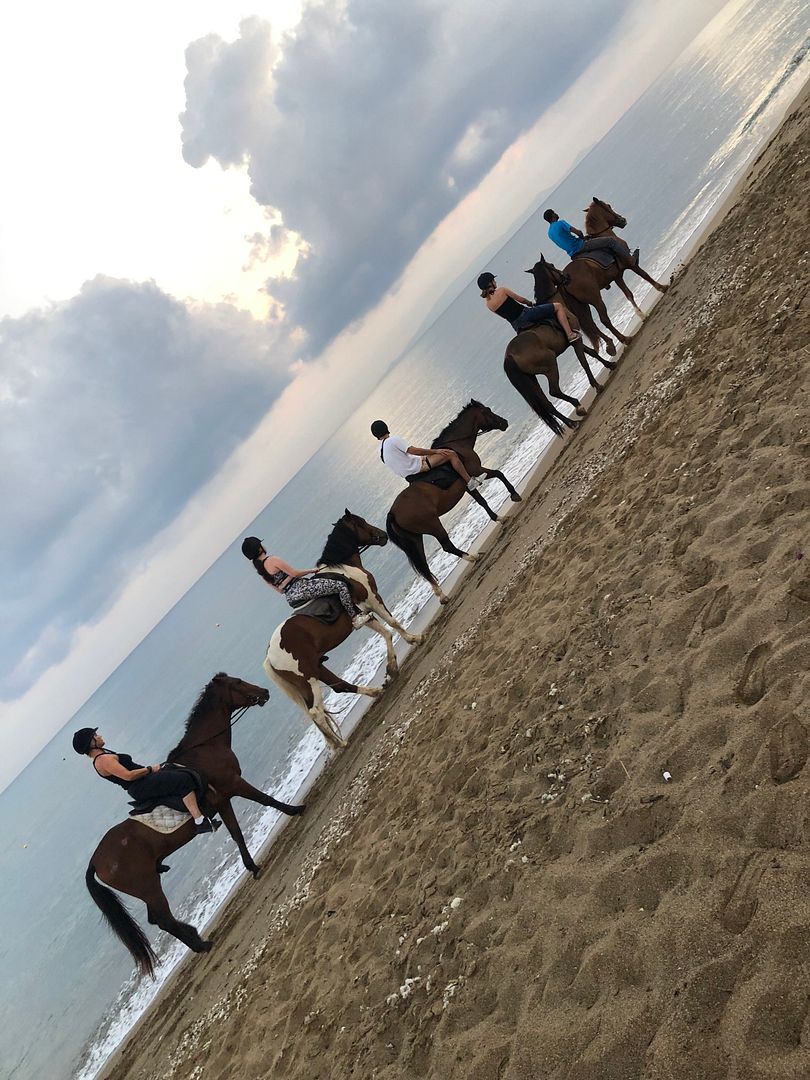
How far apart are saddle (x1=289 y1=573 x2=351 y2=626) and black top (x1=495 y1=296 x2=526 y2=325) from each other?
5498mm

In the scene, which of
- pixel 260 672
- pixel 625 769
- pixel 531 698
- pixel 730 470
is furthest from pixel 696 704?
pixel 260 672

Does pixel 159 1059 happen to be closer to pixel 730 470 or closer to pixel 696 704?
pixel 696 704

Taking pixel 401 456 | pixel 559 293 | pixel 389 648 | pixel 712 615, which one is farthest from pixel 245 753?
pixel 712 615

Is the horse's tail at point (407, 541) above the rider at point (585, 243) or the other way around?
the other way around

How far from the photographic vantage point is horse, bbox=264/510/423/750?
8.92 meters

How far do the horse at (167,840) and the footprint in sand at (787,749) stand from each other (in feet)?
22.2

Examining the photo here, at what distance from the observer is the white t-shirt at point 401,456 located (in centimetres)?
1015

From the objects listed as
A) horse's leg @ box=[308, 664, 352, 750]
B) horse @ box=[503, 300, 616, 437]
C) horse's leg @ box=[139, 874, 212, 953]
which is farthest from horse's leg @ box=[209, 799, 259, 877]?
horse @ box=[503, 300, 616, 437]

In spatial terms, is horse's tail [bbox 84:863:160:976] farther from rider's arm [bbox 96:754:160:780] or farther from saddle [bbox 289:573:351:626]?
saddle [bbox 289:573:351:626]

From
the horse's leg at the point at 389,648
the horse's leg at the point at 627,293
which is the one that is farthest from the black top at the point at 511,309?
the horse's leg at the point at 389,648

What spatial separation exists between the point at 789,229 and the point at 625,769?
743cm

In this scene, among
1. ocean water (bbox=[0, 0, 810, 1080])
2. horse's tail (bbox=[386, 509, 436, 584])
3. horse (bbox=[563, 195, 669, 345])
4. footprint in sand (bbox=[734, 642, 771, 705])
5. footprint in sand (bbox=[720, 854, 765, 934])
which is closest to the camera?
footprint in sand (bbox=[720, 854, 765, 934])

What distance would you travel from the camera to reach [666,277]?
15359 millimetres

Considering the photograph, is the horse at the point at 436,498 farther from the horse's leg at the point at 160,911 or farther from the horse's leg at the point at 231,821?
the horse's leg at the point at 160,911
